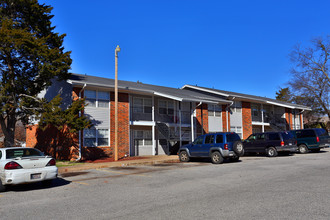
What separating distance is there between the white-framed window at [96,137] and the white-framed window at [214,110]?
10.6m

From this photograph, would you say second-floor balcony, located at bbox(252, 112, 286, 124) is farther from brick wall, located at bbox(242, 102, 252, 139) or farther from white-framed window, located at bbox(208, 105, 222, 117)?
white-framed window, located at bbox(208, 105, 222, 117)

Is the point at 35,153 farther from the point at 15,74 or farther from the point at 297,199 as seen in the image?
the point at 15,74

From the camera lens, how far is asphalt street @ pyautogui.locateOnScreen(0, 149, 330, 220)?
555cm

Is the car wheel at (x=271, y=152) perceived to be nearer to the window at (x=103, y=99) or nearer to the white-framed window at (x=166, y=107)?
the white-framed window at (x=166, y=107)

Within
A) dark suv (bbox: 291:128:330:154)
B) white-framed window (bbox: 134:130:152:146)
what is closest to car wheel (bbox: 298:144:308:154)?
dark suv (bbox: 291:128:330:154)

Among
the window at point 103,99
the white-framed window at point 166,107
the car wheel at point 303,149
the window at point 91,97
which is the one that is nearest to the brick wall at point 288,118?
the car wheel at point 303,149

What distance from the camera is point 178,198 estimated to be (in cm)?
700

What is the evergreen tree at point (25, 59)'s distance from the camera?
15430 millimetres

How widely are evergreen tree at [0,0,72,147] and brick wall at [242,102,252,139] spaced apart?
63.4 feet

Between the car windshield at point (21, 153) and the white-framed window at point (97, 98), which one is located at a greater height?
the white-framed window at point (97, 98)

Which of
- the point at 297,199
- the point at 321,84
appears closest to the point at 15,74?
the point at 297,199

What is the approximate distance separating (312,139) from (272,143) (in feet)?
12.8

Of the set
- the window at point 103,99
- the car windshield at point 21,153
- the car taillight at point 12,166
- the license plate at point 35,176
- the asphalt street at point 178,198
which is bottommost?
the asphalt street at point 178,198

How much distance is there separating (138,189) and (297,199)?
4.21m
